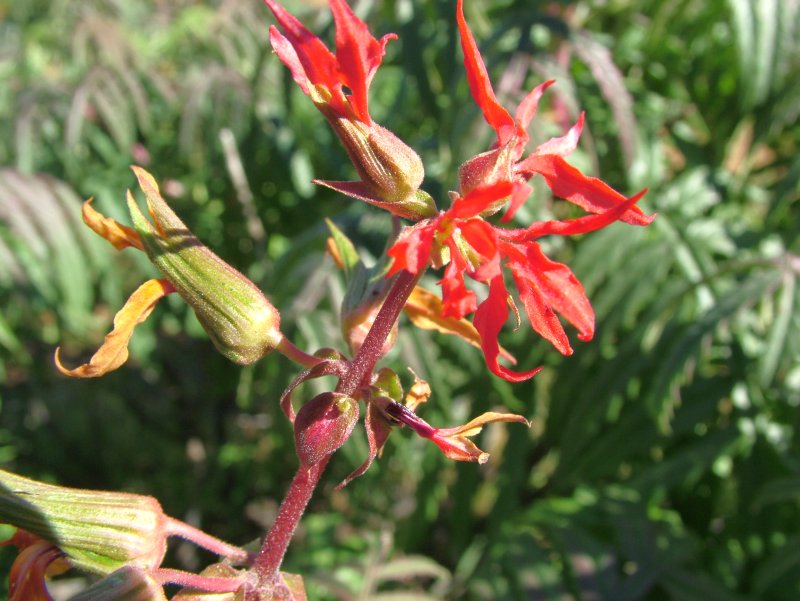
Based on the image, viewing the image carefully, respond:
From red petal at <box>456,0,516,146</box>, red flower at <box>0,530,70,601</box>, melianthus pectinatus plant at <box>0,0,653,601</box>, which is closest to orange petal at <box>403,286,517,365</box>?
melianthus pectinatus plant at <box>0,0,653,601</box>

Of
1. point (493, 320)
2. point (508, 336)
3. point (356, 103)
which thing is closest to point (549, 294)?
point (493, 320)

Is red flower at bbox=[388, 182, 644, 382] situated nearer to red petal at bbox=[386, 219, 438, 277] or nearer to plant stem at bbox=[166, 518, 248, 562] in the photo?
red petal at bbox=[386, 219, 438, 277]

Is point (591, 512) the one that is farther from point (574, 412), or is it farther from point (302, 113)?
point (302, 113)

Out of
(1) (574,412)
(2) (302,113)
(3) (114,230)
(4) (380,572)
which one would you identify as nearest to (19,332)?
(2) (302,113)

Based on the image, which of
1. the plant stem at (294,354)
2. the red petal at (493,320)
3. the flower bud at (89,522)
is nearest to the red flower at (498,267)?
the red petal at (493,320)

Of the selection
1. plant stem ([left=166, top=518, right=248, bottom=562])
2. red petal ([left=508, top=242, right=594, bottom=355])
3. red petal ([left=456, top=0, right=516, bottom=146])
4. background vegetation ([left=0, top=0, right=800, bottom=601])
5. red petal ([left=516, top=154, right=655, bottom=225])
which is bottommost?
background vegetation ([left=0, top=0, right=800, bottom=601])

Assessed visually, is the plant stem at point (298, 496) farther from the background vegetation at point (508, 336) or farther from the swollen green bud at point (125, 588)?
the background vegetation at point (508, 336)

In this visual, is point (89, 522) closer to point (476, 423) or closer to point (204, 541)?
point (204, 541)
